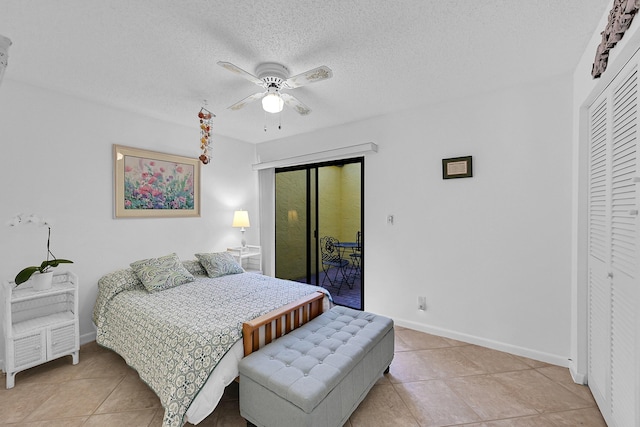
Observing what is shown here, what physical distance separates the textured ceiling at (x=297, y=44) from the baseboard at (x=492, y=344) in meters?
2.37

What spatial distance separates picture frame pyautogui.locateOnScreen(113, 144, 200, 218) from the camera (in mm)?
3029

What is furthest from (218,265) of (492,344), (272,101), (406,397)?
(492,344)

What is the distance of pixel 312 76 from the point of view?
189 cm

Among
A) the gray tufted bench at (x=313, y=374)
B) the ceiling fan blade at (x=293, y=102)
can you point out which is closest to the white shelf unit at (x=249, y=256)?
the gray tufted bench at (x=313, y=374)

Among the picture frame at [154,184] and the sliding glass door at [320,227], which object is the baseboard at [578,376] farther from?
the picture frame at [154,184]

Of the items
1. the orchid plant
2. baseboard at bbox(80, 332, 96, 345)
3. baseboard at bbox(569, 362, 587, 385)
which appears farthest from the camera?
baseboard at bbox(80, 332, 96, 345)

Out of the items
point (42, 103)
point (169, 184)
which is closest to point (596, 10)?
point (169, 184)

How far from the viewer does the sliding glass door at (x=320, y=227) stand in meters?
4.17

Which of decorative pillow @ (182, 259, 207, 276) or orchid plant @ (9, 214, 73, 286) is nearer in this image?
orchid plant @ (9, 214, 73, 286)

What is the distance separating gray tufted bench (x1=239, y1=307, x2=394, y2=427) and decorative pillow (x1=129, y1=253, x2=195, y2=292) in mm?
1447

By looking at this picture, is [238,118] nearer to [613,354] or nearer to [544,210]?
[544,210]

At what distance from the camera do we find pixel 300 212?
14.2 feet

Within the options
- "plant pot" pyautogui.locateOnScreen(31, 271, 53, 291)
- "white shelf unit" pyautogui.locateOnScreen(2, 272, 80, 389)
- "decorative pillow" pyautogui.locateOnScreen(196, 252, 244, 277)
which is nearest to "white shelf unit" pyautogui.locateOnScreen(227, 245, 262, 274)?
"decorative pillow" pyautogui.locateOnScreen(196, 252, 244, 277)

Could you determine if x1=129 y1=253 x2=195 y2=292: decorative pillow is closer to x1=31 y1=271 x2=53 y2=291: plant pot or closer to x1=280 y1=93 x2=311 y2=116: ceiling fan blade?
x1=31 y1=271 x2=53 y2=291: plant pot
